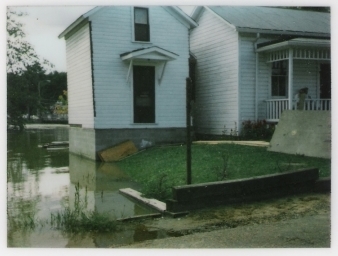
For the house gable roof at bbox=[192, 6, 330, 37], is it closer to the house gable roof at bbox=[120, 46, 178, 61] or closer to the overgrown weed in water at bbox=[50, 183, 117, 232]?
the house gable roof at bbox=[120, 46, 178, 61]

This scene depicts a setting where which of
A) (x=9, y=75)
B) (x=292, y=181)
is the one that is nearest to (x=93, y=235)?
(x=9, y=75)

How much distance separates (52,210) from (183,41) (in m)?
8.59

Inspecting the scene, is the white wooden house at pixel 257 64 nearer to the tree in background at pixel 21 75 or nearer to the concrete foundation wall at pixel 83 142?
the concrete foundation wall at pixel 83 142

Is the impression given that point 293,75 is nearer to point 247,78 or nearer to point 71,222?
point 247,78

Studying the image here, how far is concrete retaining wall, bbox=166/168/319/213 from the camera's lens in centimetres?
619

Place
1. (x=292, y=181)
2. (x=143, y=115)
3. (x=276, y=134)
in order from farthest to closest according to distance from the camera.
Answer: (x=143, y=115), (x=276, y=134), (x=292, y=181)

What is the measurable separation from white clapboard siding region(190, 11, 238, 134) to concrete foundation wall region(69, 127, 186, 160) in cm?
178

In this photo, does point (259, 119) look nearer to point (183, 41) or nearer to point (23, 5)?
point (183, 41)

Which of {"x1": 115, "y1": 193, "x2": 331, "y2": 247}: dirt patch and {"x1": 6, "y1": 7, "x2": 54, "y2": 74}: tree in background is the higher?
{"x1": 6, "y1": 7, "x2": 54, "y2": 74}: tree in background

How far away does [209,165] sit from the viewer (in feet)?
28.6

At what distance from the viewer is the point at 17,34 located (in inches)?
265

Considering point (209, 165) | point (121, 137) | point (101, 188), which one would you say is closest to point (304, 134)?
point (209, 165)

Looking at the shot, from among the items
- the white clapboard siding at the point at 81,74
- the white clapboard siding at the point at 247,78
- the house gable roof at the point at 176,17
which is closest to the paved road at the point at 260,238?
the white clapboard siding at the point at 81,74

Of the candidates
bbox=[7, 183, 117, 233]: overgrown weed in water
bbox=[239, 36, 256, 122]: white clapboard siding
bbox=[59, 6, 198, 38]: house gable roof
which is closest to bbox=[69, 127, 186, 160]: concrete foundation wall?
bbox=[239, 36, 256, 122]: white clapboard siding
